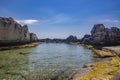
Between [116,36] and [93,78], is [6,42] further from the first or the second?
[93,78]

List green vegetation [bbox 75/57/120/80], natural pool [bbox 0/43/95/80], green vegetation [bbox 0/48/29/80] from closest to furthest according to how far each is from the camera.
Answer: green vegetation [bbox 75/57/120/80], green vegetation [bbox 0/48/29/80], natural pool [bbox 0/43/95/80]

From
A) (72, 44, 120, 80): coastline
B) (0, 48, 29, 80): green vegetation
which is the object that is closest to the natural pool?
(0, 48, 29, 80): green vegetation

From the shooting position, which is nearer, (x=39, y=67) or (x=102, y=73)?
(x=102, y=73)

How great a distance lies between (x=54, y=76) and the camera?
19.4 m

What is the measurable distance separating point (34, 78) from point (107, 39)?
6780 centimetres

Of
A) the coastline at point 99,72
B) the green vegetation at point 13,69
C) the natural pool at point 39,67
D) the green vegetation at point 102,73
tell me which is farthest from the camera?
the natural pool at point 39,67

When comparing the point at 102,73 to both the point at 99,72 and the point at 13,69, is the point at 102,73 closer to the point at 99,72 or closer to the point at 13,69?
the point at 99,72

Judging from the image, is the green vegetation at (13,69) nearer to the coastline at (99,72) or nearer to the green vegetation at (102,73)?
the coastline at (99,72)

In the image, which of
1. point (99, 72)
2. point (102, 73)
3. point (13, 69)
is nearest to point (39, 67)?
point (13, 69)

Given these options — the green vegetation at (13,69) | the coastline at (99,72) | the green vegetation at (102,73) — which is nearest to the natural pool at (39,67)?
the green vegetation at (13,69)

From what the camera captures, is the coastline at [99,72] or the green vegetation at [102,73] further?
the green vegetation at [102,73]

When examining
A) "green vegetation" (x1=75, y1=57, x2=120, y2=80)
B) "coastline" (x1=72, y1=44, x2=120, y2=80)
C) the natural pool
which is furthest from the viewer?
the natural pool

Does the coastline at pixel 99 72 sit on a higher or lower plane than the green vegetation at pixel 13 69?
higher

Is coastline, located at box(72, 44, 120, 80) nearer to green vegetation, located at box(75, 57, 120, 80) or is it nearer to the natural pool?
green vegetation, located at box(75, 57, 120, 80)
